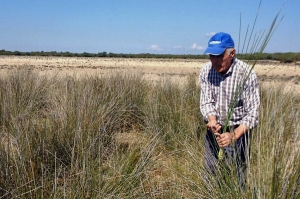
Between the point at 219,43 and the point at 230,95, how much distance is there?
43 cm

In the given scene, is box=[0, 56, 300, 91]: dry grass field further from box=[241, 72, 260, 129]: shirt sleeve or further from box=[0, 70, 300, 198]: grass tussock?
box=[0, 70, 300, 198]: grass tussock

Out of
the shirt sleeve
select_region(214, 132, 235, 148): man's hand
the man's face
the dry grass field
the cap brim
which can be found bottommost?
the dry grass field

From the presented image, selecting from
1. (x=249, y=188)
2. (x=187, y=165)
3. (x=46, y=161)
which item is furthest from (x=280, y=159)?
(x=46, y=161)

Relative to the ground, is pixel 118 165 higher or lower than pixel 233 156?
lower

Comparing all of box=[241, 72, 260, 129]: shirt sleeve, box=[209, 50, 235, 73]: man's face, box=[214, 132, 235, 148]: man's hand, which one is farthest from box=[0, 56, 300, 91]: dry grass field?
box=[214, 132, 235, 148]: man's hand

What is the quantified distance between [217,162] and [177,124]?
2073 mm

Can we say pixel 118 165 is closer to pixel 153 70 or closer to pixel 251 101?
pixel 251 101

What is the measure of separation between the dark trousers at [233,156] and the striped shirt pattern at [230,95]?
4.6 inches

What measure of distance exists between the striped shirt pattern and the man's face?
61mm

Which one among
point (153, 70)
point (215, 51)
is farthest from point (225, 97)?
point (153, 70)

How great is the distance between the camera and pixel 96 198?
2.23 metres

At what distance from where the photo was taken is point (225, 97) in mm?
2615

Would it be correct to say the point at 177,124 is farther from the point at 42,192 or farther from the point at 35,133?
the point at 42,192

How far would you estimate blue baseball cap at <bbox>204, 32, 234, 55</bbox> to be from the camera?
2.35m
